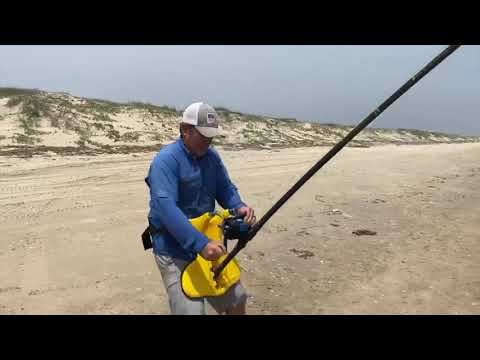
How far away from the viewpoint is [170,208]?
3.13 m

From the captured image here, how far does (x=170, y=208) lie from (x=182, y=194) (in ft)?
1.06

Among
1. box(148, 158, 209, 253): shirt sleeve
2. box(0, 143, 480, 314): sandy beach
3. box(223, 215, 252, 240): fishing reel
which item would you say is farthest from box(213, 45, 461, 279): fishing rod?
box(0, 143, 480, 314): sandy beach

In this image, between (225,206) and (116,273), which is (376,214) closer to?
(116,273)

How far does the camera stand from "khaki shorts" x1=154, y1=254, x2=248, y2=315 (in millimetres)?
3264

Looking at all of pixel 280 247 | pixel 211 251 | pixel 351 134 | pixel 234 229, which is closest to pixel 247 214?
pixel 234 229

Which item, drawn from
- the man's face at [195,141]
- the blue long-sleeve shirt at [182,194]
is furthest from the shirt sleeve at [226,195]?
the man's face at [195,141]

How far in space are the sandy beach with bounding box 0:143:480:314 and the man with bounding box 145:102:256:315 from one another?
1.69 metres

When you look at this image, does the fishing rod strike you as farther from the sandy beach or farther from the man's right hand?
the sandy beach

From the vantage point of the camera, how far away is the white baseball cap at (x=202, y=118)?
324cm

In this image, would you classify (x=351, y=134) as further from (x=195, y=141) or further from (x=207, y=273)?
(x=207, y=273)

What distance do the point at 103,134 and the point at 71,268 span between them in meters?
15.5

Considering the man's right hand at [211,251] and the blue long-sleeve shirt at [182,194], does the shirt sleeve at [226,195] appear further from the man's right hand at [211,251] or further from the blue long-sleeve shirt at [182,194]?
the man's right hand at [211,251]

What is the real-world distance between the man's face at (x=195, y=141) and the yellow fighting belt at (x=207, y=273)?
48cm
